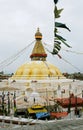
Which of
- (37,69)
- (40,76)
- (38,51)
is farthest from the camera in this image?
(38,51)

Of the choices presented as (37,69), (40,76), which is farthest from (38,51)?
(40,76)

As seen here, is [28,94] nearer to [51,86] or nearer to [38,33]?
[51,86]

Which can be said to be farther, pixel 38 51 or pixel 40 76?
pixel 38 51

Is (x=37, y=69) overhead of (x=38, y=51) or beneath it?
beneath

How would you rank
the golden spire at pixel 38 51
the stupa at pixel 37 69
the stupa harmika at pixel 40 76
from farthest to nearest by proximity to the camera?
1. the golden spire at pixel 38 51
2. the stupa at pixel 37 69
3. the stupa harmika at pixel 40 76

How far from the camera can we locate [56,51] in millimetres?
14820

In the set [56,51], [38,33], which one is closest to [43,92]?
[38,33]

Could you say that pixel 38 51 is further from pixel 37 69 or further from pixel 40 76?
pixel 40 76

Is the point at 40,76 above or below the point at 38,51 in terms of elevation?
below

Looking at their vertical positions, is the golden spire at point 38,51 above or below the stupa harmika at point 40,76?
above

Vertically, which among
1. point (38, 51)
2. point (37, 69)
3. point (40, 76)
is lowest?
point (40, 76)

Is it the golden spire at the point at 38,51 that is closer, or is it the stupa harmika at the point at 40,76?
the stupa harmika at the point at 40,76

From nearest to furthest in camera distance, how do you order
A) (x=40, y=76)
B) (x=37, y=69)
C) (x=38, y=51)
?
1. (x=40, y=76)
2. (x=37, y=69)
3. (x=38, y=51)

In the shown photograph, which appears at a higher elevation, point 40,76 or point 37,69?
point 37,69
